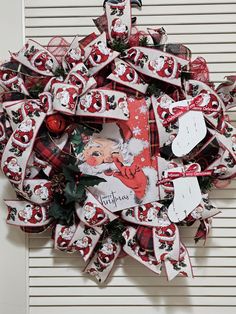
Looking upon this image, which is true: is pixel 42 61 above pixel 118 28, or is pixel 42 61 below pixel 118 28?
below

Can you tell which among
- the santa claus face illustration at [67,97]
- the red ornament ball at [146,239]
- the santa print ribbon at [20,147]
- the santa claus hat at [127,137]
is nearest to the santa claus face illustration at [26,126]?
the santa print ribbon at [20,147]

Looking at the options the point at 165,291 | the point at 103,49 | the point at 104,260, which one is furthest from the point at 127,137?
the point at 165,291

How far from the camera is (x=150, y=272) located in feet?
4.88

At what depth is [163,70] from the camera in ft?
4.39

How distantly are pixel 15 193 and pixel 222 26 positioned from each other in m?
0.81

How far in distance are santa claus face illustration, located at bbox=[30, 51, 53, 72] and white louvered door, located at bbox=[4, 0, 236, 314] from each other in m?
0.12

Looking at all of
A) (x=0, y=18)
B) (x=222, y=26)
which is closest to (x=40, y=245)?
(x=0, y=18)

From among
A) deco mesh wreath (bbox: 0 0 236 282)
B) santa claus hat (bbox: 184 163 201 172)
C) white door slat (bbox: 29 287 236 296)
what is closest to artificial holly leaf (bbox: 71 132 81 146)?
deco mesh wreath (bbox: 0 0 236 282)

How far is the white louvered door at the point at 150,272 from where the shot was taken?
146cm

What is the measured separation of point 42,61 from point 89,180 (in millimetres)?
364

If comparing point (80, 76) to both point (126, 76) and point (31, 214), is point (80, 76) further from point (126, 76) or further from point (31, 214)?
point (31, 214)

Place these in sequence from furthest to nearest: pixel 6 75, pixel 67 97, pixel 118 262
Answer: pixel 118 262 < pixel 6 75 < pixel 67 97

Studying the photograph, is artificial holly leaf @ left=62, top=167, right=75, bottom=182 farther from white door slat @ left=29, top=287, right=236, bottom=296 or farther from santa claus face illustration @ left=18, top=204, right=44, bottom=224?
white door slat @ left=29, top=287, right=236, bottom=296

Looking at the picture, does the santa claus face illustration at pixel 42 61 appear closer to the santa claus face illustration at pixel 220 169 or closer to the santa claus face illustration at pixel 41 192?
the santa claus face illustration at pixel 41 192
